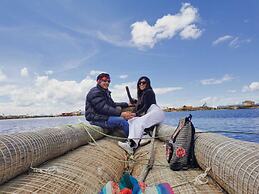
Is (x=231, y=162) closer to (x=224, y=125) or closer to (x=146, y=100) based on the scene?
(x=146, y=100)

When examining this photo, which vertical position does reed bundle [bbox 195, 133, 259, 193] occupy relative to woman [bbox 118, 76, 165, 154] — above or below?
below

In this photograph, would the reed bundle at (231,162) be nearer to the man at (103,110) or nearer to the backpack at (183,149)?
the backpack at (183,149)

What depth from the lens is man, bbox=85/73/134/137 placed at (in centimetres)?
671

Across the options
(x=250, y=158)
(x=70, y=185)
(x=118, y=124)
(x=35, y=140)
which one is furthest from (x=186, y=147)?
(x=118, y=124)

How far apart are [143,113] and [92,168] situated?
3321mm

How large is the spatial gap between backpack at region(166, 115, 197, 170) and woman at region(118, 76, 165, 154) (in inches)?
88.2

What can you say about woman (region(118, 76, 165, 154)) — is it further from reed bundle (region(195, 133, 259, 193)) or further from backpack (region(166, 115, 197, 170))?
reed bundle (region(195, 133, 259, 193))

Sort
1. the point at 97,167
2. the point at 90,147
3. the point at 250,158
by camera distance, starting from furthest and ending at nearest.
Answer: the point at 90,147 → the point at 97,167 → the point at 250,158

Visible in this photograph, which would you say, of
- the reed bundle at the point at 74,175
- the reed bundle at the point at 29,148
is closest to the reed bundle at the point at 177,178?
the reed bundle at the point at 74,175

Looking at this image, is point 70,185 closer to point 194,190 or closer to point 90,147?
point 194,190

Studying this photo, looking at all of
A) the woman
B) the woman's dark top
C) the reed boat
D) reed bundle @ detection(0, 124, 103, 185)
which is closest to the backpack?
the reed boat

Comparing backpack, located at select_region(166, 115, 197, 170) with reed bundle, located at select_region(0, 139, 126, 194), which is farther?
backpack, located at select_region(166, 115, 197, 170)

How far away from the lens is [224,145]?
A: 319cm

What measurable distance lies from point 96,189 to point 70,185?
1.25ft
